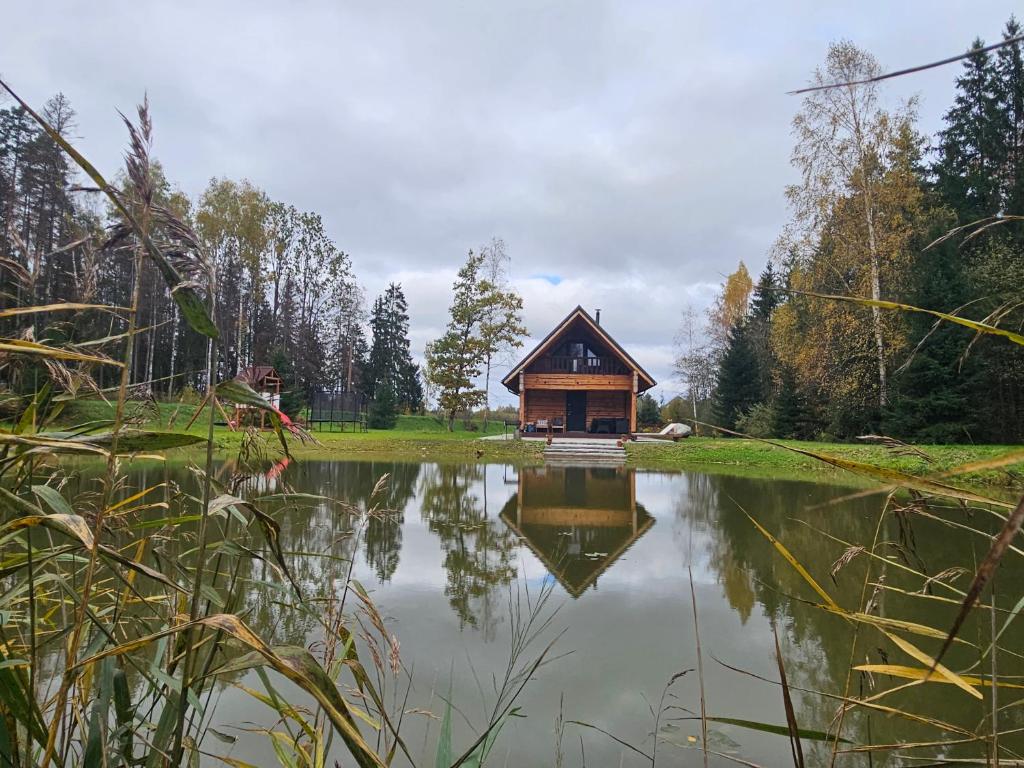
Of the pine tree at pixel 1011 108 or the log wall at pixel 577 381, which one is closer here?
the pine tree at pixel 1011 108

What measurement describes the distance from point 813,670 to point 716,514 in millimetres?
4959

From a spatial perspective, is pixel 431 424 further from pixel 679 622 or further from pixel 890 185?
pixel 679 622

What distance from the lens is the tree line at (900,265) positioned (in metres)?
15.1

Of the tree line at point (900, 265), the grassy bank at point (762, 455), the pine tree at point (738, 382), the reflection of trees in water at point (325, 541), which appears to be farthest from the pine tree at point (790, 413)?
the reflection of trees in water at point (325, 541)

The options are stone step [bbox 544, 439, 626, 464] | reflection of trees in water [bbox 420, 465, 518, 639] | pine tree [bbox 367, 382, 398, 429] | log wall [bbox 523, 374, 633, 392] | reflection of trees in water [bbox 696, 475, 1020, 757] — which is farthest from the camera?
pine tree [bbox 367, 382, 398, 429]

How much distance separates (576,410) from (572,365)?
87.3 inches

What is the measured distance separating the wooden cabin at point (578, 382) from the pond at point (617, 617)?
1472 cm

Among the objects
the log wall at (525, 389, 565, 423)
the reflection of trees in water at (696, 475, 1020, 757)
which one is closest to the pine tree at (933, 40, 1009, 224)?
the log wall at (525, 389, 565, 423)

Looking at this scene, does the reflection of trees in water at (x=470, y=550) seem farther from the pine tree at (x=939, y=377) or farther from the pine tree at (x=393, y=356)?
the pine tree at (x=393, y=356)

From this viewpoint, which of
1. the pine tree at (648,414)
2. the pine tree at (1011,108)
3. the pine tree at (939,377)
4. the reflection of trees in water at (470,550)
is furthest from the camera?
the pine tree at (648,414)

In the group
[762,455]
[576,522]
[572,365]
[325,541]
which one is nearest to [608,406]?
[572,365]

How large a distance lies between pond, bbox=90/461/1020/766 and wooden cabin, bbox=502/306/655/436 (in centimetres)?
1472

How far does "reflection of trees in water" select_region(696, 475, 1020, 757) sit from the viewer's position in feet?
7.62

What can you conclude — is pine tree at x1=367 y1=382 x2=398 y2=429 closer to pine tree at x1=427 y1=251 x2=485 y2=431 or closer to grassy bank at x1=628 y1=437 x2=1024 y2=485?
pine tree at x1=427 y1=251 x2=485 y2=431
